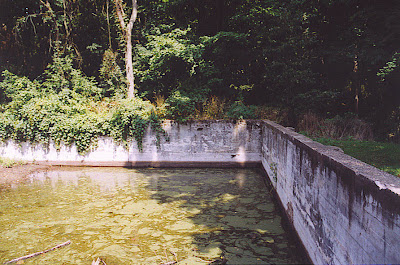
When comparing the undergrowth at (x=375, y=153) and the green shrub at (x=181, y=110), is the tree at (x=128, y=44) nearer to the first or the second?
the green shrub at (x=181, y=110)

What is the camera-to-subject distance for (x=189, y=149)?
1167 centimetres

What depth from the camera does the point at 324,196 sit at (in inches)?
136

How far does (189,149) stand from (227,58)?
6.46m

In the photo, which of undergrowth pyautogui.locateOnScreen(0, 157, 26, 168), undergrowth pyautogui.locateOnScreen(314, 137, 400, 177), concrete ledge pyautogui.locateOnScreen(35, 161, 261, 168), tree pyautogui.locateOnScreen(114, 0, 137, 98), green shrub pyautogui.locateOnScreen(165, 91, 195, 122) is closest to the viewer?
undergrowth pyautogui.locateOnScreen(314, 137, 400, 177)

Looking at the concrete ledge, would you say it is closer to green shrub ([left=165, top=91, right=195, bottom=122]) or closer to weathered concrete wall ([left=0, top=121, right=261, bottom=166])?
weathered concrete wall ([left=0, top=121, right=261, bottom=166])

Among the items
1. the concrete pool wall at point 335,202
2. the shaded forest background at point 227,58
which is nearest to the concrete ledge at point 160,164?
the shaded forest background at point 227,58

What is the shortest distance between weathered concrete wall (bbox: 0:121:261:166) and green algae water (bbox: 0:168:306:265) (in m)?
1.71

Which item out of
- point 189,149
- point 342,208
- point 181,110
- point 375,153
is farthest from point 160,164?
point 342,208

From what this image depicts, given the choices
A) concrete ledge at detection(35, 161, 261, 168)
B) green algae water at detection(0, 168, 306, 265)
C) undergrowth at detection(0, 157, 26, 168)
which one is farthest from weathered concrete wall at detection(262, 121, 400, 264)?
undergrowth at detection(0, 157, 26, 168)

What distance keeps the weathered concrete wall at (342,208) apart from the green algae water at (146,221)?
2.63 feet

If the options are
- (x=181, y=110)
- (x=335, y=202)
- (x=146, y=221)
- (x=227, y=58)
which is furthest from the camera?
(x=227, y=58)

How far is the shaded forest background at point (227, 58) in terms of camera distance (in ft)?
42.7

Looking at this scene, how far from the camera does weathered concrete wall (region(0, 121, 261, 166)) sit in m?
11.5

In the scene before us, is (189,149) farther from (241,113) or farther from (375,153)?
(375,153)
